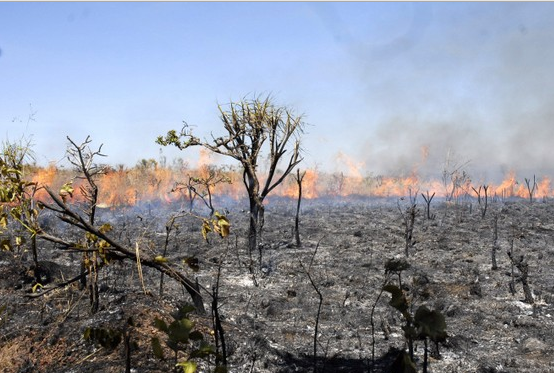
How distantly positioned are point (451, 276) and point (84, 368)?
11.0m

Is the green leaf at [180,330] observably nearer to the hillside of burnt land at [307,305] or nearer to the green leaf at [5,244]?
the hillside of burnt land at [307,305]

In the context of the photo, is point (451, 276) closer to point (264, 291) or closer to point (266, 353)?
point (264, 291)

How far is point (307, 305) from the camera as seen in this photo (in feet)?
37.5

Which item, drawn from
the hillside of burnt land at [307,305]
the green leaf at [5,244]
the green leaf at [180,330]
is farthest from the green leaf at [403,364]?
the green leaf at [5,244]

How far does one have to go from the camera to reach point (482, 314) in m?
10.4

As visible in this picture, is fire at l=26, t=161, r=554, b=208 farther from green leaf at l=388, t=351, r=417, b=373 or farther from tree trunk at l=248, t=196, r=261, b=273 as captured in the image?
green leaf at l=388, t=351, r=417, b=373

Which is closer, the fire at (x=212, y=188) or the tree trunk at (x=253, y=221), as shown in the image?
the tree trunk at (x=253, y=221)

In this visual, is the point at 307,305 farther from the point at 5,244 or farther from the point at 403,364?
the point at 5,244


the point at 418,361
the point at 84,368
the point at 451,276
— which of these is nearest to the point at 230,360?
the point at 84,368

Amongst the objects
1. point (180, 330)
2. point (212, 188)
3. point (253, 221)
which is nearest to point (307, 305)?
point (253, 221)

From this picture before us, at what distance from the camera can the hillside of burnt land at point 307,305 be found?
22.7 feet

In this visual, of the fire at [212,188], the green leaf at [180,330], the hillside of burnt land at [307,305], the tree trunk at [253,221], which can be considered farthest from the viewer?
the fire at [212,188]

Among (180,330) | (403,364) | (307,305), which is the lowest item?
(307,305)

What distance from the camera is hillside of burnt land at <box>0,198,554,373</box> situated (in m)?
6.91
